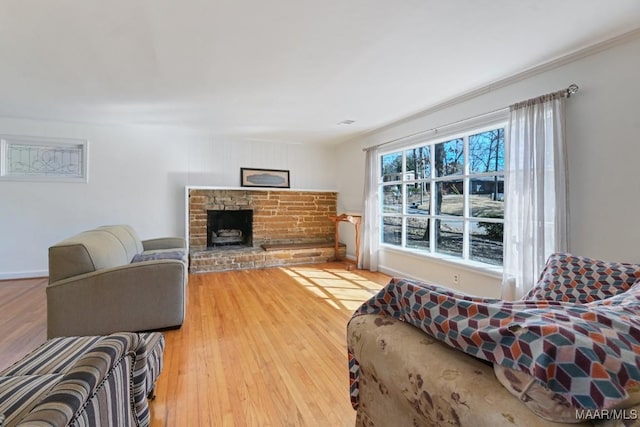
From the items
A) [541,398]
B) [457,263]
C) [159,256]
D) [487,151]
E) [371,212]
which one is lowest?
[457,263]

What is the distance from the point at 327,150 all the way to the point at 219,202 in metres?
2.46

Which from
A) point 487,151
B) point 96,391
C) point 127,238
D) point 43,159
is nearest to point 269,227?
point 127,238

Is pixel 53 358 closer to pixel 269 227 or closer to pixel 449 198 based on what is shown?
pixel 449 198

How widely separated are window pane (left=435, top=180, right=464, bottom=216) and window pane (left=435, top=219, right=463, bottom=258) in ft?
0.45

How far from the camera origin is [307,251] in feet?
17.1

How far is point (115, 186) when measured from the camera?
173 inches

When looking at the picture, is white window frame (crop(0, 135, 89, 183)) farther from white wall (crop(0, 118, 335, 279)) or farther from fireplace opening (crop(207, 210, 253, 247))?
fireplace opening (crop(207, 210, 253, 247))

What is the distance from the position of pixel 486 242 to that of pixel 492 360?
9.45 feet

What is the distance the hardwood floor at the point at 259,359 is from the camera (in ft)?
4.96

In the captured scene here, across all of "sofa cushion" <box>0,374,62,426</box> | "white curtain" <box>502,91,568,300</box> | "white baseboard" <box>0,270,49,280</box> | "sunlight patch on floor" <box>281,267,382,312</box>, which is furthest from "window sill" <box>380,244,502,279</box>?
"white baseboard" <box>0,270,49,280</box>

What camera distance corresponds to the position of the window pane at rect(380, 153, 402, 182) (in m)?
4.38

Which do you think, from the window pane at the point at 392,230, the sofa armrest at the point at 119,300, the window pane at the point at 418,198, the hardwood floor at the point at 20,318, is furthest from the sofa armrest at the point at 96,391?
the window pane at the point at 392,230

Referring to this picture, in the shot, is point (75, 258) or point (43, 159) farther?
point (43, 159)

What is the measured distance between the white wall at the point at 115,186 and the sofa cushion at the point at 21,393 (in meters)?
3.89
